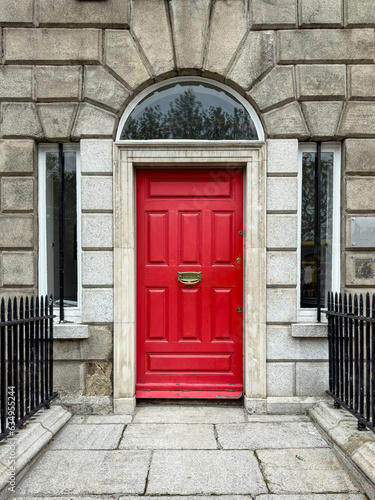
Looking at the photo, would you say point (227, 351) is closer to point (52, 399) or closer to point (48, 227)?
point (52, 399)

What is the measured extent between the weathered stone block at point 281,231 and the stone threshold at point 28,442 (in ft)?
10.0

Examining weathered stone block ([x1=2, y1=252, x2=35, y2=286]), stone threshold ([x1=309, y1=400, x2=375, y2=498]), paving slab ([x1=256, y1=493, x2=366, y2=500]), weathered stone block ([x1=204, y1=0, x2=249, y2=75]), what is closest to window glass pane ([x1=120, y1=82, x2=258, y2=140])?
weathered stone block ([x1=204, y1=0, x2=249, y2=75])

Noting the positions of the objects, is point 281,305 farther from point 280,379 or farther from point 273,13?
point 273,13

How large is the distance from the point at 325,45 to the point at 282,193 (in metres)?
1.81

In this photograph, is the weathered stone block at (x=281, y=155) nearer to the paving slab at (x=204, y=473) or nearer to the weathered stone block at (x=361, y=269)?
the weathered stone block at (x=361, y=269)

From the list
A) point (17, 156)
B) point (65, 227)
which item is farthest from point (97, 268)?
point (17, 156)

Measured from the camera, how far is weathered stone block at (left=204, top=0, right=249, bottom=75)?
15.8 ft

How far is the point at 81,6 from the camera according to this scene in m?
4.80

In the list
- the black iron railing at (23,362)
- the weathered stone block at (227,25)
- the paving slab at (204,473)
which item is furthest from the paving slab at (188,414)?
the weathered stone block at (227,25)

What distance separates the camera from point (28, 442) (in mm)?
3629

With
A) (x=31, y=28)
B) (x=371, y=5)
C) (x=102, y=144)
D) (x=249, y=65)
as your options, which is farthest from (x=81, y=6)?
(x=371, y=5)

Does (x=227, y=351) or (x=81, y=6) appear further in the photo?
(x=227, y=351)

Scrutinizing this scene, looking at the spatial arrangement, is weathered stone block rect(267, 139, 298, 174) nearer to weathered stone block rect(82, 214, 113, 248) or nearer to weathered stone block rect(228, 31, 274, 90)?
weathered stone block rect(228, 31, 274, 90)

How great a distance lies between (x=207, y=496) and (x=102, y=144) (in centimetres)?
379
